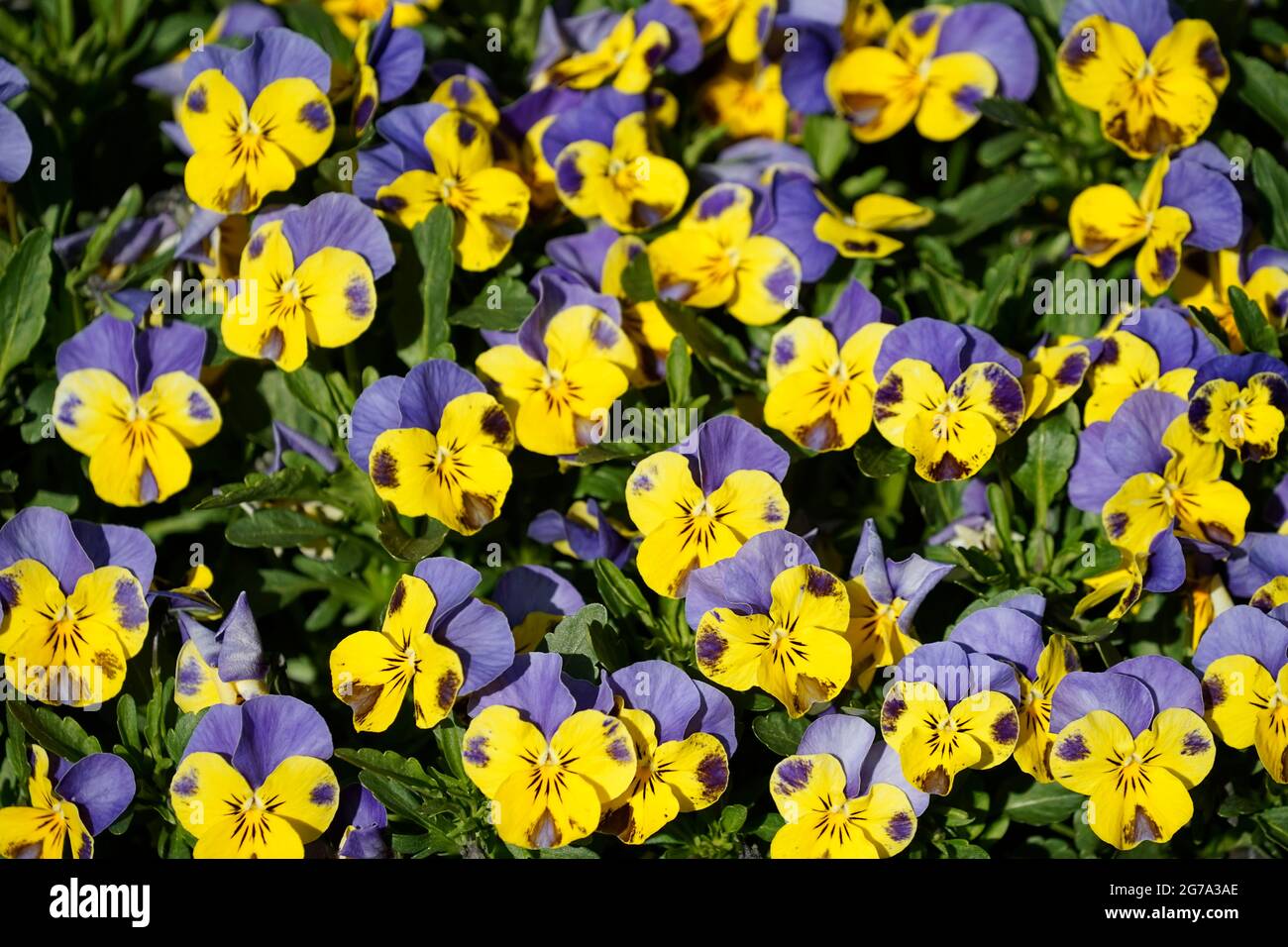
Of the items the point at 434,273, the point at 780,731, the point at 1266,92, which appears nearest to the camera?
the point at 780,731

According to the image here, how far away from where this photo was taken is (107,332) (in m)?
1.84

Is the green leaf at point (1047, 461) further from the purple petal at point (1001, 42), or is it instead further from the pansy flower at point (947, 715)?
the purple petal at point (1001, 42)

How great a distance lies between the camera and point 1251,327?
5.88 ft

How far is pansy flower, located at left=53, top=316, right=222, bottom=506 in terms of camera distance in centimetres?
179

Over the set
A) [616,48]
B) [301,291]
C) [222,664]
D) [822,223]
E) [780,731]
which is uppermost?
[616,48]

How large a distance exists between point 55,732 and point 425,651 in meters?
0.47

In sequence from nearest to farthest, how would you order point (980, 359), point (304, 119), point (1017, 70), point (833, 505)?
point (980, 359)
point (304, 119)
point (833, 505)
point (1017, 70)

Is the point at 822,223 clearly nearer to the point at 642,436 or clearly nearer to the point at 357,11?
the point at 642,436

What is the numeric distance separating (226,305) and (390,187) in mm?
270

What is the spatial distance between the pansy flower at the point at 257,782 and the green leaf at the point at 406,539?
22 cm

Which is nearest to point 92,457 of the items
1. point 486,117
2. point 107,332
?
point 107,332

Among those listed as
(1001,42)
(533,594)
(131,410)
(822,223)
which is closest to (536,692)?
(533,594)
